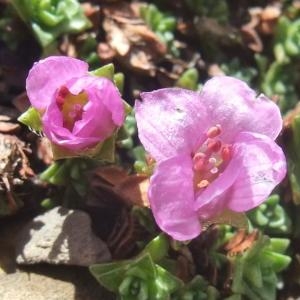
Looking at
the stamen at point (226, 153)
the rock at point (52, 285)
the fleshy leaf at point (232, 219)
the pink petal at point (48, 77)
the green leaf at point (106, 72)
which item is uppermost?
the pink petal at point (48, 77)

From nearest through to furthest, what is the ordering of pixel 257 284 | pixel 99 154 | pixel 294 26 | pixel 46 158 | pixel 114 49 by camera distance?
pixel 99 154, pixel 257 284, pixel 46 158, pixel 114 49, pixel 294 26

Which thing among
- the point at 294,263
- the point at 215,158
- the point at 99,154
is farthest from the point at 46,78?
the point at 294,263

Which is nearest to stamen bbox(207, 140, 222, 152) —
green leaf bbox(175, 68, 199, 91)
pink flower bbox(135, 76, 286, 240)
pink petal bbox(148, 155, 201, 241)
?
pink flower bbox(135, 76, 286, 240)

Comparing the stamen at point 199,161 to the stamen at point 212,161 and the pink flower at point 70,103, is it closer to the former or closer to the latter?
the stamen at point 212,161

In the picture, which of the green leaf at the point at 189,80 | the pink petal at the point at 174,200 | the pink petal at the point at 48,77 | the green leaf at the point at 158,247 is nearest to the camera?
the pink petal at the point at 174,200

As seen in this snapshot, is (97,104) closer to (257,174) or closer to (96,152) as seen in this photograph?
(96,152)

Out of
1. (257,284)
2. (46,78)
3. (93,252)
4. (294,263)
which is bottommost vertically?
(294,263)

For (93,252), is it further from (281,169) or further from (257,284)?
(281,169)

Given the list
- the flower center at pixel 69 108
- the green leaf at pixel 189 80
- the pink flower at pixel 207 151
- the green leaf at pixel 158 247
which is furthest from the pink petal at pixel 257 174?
the green leaf at pixel 189 80

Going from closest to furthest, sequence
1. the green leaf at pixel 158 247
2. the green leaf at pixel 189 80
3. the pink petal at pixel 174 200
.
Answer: the pink petal at pixel 174 200 → the green leaf at pixel 158 247 → the green leaf at pixel 189 80
